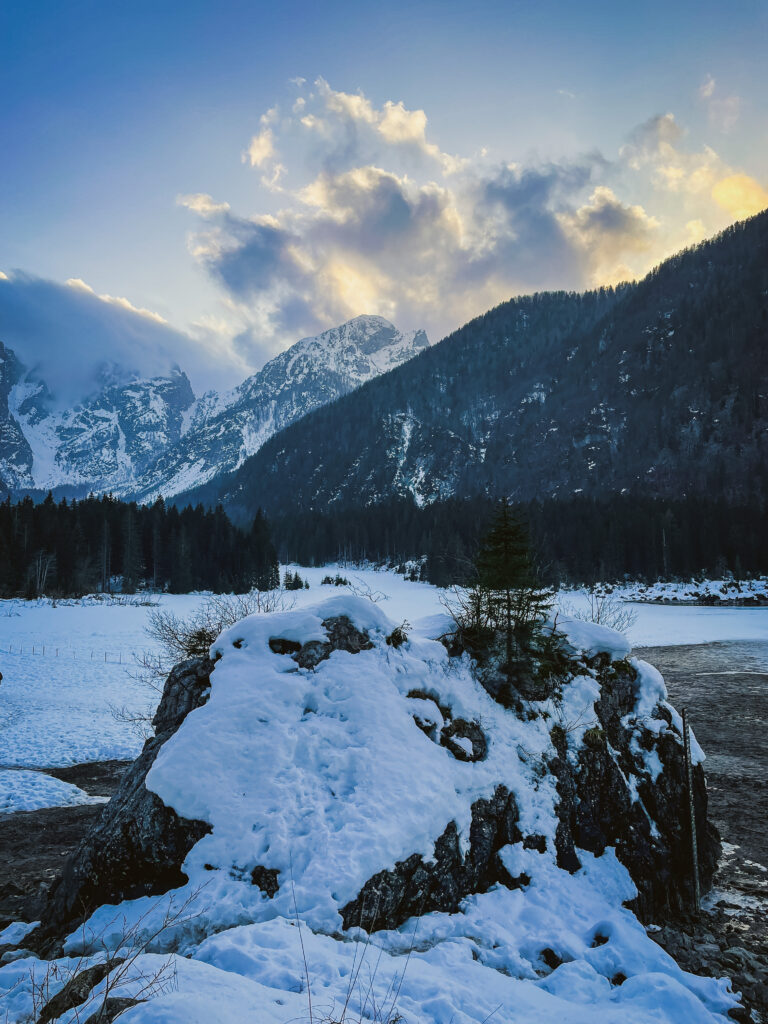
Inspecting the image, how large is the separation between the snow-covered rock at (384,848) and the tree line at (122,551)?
62316 millimetres

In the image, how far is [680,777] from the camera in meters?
10.3

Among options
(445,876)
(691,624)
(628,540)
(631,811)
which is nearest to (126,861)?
(445,876)

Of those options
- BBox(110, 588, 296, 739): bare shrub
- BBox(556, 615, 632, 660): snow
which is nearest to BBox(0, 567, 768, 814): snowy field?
BBox(110, 588, 296, 739): bare shrub

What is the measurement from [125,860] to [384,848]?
3320mm

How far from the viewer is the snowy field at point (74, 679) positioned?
14.9m

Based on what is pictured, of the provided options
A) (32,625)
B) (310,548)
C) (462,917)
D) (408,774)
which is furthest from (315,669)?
(310,548)

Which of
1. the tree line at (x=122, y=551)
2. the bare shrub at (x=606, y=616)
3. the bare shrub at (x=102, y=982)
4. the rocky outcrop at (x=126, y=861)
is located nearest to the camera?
the bare shrub at (x=102, y=982)

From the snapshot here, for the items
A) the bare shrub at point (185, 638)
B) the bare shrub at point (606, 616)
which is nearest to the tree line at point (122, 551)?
the bare shrub at point (606, 616)

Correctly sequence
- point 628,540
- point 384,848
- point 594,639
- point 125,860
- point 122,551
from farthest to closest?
point 628,540 → point 122,551 → point 594,639 → point 125,860 → point 384,848

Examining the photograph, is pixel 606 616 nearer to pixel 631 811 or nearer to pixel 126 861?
pixel 631 811

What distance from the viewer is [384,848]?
615cm

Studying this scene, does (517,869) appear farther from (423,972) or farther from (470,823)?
(423,972)

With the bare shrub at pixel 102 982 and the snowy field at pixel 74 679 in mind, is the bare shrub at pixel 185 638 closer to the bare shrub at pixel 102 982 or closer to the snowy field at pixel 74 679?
the snowy field at pixel 74 679

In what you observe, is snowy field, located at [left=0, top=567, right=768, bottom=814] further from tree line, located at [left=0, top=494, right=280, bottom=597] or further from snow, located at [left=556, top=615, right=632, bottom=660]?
tree line, located at [left=0, top=494, right=280, bottom=597]
